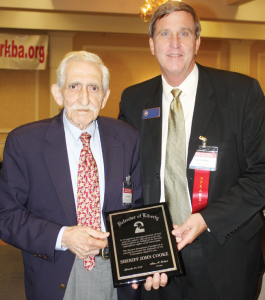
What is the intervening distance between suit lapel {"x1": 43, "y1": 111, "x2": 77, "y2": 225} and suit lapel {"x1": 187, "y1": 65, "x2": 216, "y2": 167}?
2.12ft

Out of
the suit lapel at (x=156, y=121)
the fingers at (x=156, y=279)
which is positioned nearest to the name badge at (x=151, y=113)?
the suit lapel at (x=156, y=121)

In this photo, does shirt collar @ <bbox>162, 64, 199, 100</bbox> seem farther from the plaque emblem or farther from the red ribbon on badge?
the plaque emblem

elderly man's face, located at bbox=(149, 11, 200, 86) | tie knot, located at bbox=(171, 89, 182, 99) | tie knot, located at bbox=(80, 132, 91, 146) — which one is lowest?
tie knot, located at bbox=(80, 132, 91, 146)

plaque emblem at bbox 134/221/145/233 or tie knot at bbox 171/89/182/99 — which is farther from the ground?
tie knot at bbox 171/89/182/99

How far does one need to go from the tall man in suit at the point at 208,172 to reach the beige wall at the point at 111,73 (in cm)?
683

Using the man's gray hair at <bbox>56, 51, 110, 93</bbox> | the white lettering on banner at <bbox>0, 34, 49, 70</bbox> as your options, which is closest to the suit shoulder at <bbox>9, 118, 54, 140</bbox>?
the man's gray hair at <bbox>56, 51, 110, 93</bbox>

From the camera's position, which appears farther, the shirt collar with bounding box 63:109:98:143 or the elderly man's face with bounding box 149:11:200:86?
the elderly man's face with bounding box 149:11:200:86

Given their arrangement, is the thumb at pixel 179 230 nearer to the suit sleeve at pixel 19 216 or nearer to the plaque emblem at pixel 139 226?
the plaque emblem at pixel 139 226

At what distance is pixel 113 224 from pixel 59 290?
16.6 inches

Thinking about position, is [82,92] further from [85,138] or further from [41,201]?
[41,201]

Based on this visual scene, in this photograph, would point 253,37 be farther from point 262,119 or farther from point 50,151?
point 50,151

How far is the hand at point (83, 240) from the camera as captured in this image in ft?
4.52

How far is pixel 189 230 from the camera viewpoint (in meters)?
1.54

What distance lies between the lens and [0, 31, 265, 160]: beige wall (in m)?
8.26
